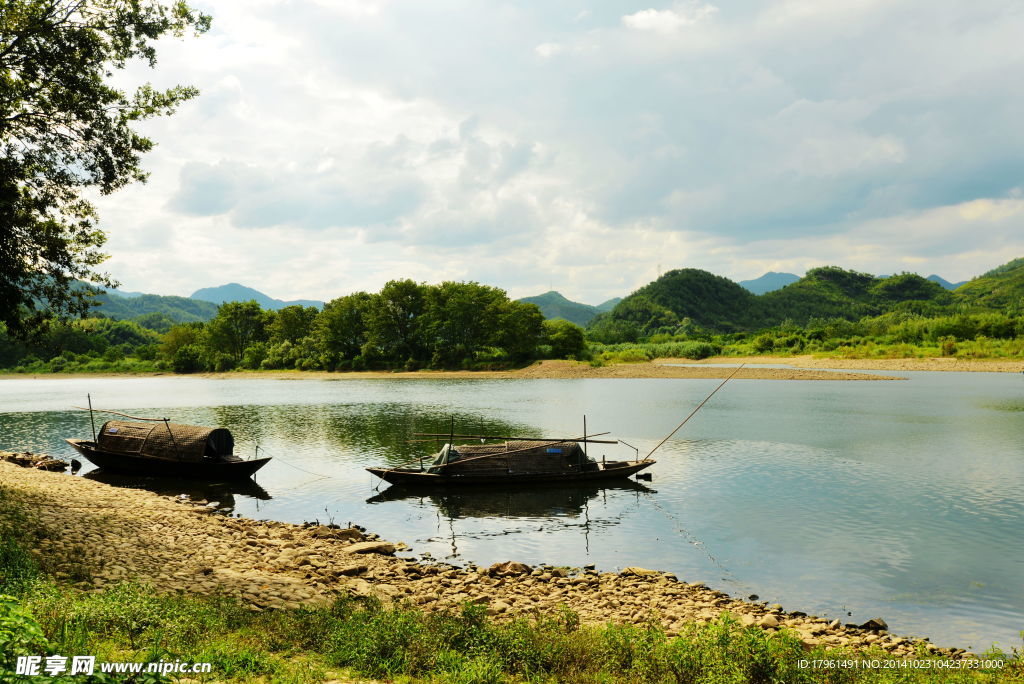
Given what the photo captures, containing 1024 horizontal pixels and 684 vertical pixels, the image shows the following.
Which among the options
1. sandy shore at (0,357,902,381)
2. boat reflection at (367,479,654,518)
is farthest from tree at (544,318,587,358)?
boat reflection at (367,479,654,518)

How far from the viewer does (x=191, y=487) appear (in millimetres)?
26047

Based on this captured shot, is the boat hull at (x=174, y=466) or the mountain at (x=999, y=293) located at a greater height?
the mountain at (x=999, y=293)

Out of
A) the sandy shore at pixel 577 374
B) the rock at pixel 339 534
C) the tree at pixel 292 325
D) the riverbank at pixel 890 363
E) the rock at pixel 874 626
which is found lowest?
the rock at pixel 874 626

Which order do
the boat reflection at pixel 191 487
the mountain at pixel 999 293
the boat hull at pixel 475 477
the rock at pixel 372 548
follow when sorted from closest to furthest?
1. the rock at pixel 372 548
2. the boat reflection at pixel 191 487
3. the boat hull at pixel 475 477
4. the mountain at pixel 999 293

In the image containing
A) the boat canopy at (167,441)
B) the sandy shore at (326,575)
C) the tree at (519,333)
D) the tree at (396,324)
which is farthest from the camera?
the tree at (396,324)

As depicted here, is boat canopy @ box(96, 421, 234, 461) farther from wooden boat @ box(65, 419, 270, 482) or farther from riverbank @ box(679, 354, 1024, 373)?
riverbank @ box(679, 354, 1024, 373)

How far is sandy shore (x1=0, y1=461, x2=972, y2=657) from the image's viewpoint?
11.6 m

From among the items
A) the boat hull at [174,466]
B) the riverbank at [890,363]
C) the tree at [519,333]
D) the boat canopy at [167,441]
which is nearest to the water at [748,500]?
the boat hull at [174,466]

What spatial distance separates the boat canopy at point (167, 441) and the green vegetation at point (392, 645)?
16.9 meters

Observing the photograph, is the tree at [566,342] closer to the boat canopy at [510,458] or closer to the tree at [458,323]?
the tree at [458,323]

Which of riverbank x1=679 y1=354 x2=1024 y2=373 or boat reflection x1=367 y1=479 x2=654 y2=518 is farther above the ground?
riverbank x1=679 y1=354 x2=1024 y2=373

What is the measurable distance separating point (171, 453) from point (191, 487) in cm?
206

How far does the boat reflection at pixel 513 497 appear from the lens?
22.1 metres

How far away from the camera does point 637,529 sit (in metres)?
19.9
